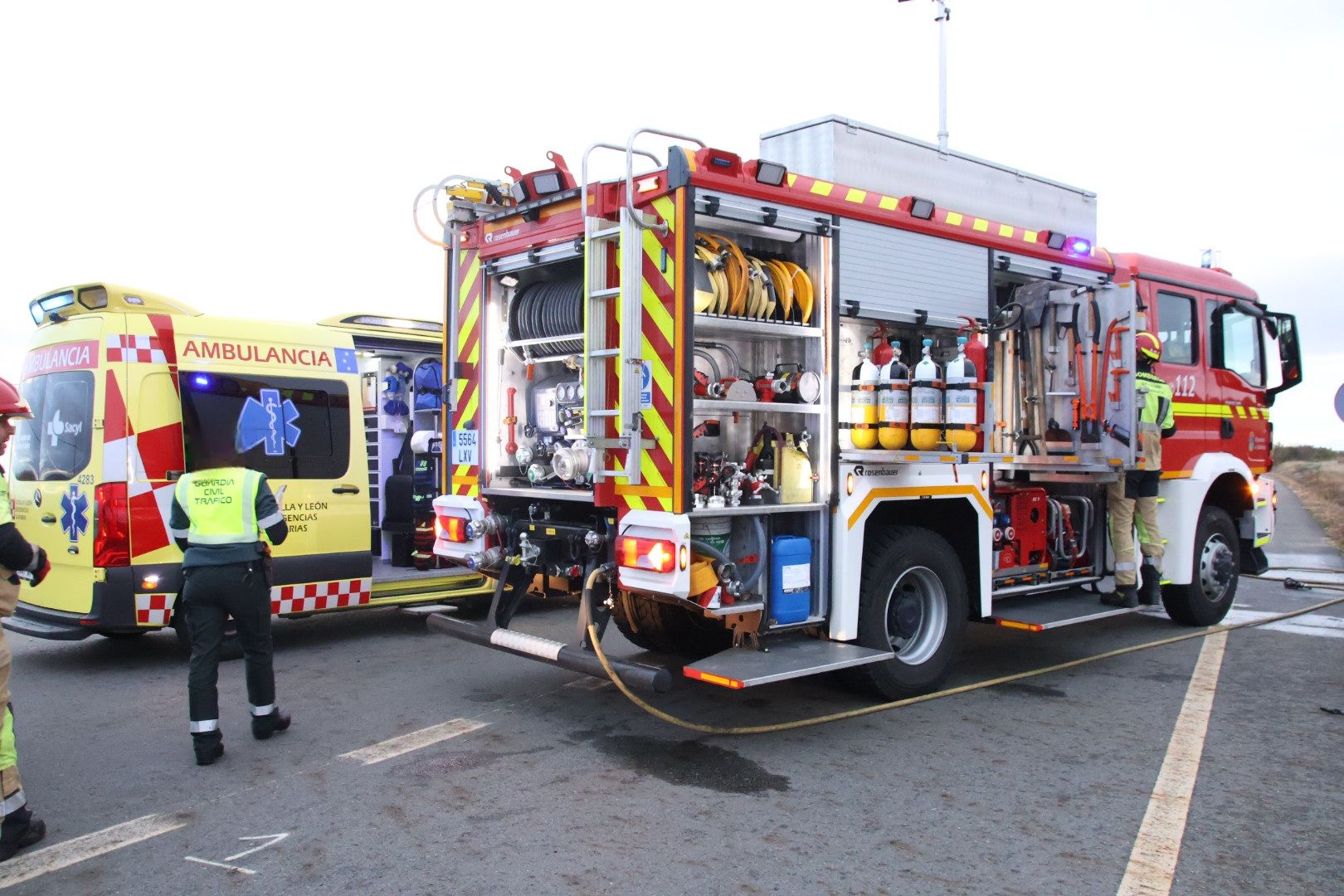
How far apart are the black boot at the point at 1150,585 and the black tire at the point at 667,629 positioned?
3.55m

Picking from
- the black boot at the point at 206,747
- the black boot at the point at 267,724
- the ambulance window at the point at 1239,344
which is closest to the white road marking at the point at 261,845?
the black boot at the point at 206,747

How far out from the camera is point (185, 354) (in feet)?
23.9

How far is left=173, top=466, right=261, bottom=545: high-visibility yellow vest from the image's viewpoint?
521 cm

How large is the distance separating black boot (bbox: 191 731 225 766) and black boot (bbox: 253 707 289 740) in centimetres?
34

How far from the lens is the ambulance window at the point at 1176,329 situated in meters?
8.30

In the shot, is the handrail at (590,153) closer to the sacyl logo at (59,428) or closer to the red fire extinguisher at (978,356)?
the red fire extinguisher at (978,356)

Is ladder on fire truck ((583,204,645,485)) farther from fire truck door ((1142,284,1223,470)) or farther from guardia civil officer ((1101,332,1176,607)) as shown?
fire truck door ((1142,284,1223,470))

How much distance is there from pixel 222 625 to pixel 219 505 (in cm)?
62

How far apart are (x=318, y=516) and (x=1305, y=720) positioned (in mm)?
6876

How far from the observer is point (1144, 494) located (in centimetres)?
778

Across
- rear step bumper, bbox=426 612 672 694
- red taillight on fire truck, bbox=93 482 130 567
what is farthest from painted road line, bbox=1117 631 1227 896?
red taillight on fire truck, bbox=93 482 130 567

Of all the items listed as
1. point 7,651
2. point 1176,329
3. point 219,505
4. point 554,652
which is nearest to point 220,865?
point 7,651

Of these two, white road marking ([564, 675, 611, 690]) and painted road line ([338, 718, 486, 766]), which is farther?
white road marking ([564, 675, 611, 690])

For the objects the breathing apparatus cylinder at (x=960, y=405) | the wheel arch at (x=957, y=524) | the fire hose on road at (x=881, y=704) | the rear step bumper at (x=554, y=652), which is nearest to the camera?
the rear step bumper at (x=554, y=652)
